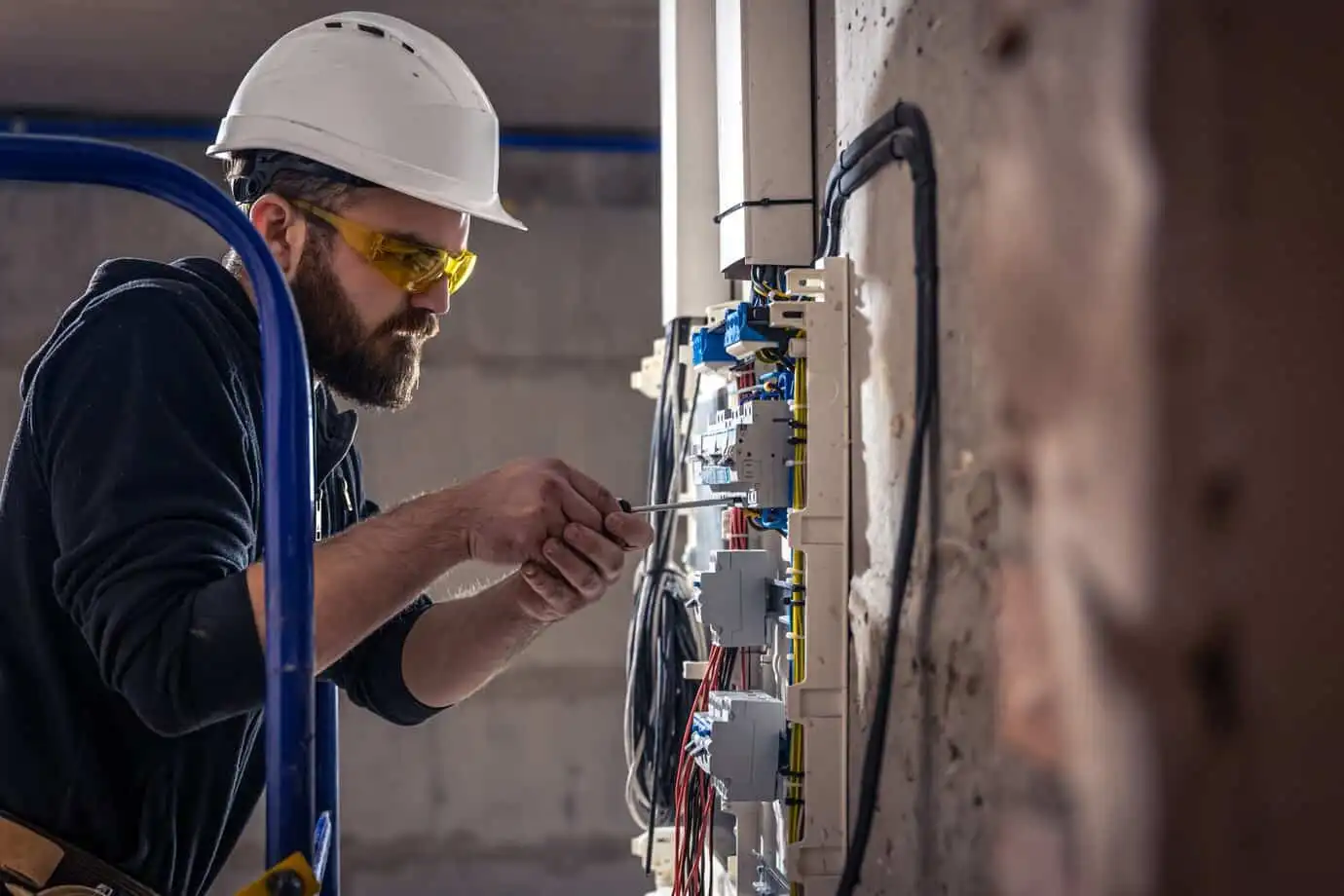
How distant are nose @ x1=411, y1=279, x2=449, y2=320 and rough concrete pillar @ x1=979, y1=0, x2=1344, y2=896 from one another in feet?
2.65

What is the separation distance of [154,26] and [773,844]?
2386mm

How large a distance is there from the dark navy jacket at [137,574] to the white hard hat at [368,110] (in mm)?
210

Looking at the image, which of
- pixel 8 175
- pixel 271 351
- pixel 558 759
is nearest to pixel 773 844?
pixel 271 351

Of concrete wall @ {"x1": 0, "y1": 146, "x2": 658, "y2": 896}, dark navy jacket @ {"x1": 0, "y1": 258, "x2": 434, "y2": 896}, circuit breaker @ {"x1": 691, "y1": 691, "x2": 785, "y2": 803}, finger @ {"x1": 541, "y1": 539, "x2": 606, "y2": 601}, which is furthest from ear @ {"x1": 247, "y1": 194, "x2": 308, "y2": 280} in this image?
concrete wall @ {"x1": 0, "y1": 146, "x2": 658, "y2": 896}

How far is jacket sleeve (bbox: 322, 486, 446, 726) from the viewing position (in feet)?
4.64

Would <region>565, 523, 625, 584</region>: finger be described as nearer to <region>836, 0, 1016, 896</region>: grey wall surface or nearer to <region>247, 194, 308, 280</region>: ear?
<region>836, 0, 1016, 896</region>: grey wall surface

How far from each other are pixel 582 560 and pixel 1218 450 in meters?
0.67

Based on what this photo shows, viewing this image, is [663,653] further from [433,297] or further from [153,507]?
[153,507]

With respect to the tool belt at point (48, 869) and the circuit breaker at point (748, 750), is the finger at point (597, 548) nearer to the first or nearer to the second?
the circuit breaker at point (748, 750)

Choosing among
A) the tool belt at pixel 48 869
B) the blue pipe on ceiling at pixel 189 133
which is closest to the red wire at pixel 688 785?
the tool belt at pixel 48 869

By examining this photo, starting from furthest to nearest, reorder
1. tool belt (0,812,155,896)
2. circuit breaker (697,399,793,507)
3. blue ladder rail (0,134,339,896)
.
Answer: circuit breaker (697,399,793,507) → tool belt (0,812,155,896) → blue ladder rail (0,134,339,896)

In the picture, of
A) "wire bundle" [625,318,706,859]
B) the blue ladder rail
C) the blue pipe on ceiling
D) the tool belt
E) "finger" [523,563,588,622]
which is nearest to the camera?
the blue ladder rail

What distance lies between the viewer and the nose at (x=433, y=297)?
130 centimetres

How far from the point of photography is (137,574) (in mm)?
886
